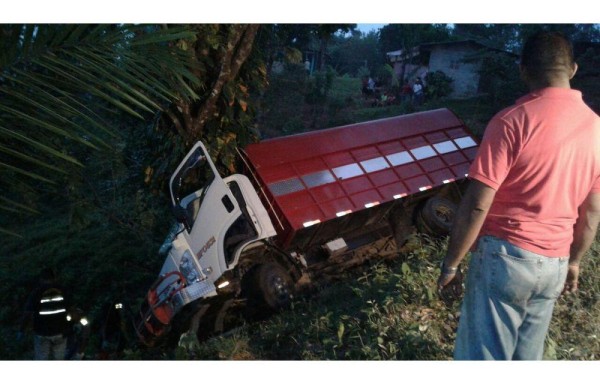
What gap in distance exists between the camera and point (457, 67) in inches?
197

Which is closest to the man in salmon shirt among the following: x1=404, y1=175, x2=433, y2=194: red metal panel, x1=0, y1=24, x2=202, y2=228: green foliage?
x1=0, y1=24, x2=202, y2=228: green foliage

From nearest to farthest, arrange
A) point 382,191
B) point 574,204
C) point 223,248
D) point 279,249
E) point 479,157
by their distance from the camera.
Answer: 1. point 479,157
2. point 574,204
3. point 223,248
4. point 279,249
5. point 382,191

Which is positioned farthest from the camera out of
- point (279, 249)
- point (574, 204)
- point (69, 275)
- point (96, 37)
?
point (69, 275)

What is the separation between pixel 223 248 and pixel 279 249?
775 mm

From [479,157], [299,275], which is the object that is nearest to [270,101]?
[299,275]

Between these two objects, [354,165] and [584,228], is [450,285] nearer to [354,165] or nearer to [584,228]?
[584,228]

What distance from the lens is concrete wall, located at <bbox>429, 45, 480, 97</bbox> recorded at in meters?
4.48

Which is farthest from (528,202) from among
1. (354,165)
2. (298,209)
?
(354,165)

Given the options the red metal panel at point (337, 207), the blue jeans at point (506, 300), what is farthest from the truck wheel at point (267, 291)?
the blue jeans at point (506, 300)

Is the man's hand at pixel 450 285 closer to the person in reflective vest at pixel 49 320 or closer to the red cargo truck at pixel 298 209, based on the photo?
the red cargo truck at pixel 298 209

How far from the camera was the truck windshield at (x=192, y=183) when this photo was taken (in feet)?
14.9

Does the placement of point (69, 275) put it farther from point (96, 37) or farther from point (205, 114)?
point (96, 37)

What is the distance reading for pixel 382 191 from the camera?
5.37 m

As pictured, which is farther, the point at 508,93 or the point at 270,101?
the point at 270,101
